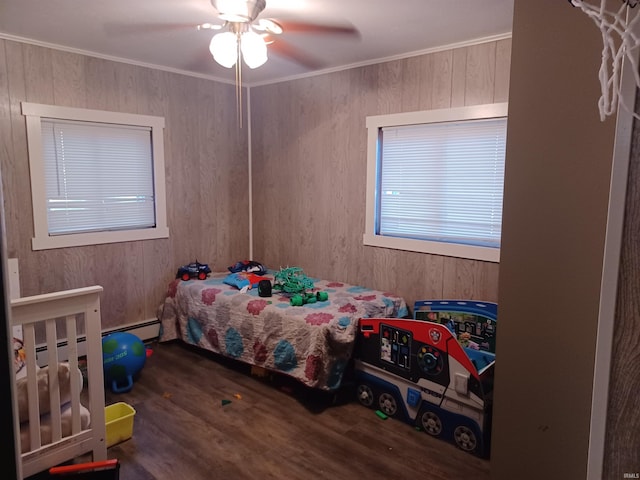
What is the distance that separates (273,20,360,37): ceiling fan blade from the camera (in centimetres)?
266

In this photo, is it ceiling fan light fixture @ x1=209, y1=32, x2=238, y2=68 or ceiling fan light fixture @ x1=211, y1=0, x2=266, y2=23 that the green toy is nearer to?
ceiling fan light fixture @ x1=209, y1=32, x2=238, y2=68

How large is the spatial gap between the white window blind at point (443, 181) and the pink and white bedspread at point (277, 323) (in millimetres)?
650

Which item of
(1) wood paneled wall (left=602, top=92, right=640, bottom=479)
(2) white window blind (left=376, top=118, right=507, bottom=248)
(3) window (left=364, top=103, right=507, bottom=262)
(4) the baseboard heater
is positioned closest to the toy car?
(4) the baseboard heater

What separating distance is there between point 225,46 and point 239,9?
0.64ft

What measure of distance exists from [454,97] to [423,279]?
1335 mm

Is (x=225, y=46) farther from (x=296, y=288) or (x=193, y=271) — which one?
(x=193, y=271)

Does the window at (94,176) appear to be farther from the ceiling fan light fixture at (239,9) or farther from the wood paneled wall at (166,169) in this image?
the ceiling fan light fixture at (239,9)

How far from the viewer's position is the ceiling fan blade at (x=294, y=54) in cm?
310

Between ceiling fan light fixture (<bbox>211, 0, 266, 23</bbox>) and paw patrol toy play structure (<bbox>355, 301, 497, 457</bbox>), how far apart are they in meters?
1.92

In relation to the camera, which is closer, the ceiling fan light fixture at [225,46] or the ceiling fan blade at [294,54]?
the ceiling fan light fixture at [225,46]

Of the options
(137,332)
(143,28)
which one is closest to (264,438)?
(137,332)

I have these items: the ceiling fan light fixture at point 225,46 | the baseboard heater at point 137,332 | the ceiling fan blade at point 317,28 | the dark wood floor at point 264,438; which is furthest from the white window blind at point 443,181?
the baseboard heater at point 137,332

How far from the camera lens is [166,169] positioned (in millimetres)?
3896

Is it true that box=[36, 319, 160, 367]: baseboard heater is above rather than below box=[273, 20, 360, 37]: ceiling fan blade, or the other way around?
below
